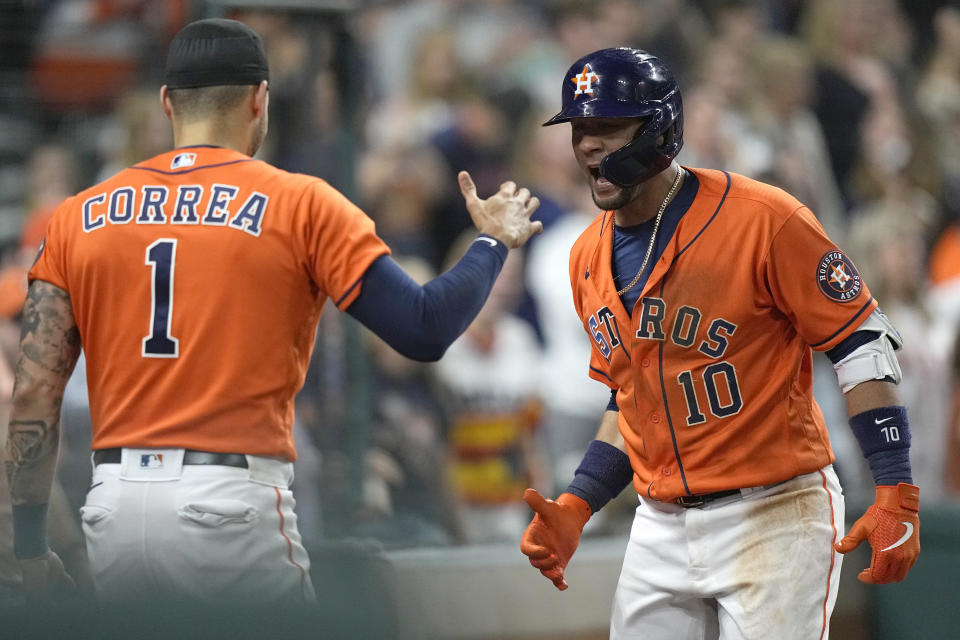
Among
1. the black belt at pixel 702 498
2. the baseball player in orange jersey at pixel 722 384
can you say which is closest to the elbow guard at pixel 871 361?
the baseball player in orange jersey at pixel 722 384

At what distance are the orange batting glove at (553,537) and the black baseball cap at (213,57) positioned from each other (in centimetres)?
134

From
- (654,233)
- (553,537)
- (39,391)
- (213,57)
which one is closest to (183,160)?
(213,57)

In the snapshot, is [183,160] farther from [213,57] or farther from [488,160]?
[488,160]

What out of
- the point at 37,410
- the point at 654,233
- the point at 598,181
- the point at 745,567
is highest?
the point at 598,181

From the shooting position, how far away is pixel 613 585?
4.94m

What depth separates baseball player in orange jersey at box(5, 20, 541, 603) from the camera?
3041 mm

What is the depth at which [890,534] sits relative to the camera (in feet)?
9.88

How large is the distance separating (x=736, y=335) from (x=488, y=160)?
4874mm

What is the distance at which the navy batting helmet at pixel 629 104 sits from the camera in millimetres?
3215

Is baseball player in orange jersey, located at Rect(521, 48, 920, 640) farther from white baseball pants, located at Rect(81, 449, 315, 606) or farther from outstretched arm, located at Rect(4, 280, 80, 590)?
outstretched arm, located at Rect(4, 280, 80, 590)

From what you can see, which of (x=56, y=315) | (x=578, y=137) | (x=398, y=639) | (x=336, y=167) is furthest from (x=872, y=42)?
(x=398, y=639)

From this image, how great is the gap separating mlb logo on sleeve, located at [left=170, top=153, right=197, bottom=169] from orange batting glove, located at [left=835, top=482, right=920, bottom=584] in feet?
5.96

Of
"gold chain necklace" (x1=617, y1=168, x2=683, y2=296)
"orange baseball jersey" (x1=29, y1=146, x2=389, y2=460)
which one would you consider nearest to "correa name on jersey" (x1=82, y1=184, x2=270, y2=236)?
"orange baseball jersey" (x1=29, y1=146, x2=389, y2=460)

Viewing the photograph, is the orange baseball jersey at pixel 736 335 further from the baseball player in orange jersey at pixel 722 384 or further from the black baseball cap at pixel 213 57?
the black baseball cap at pixel 213 57
